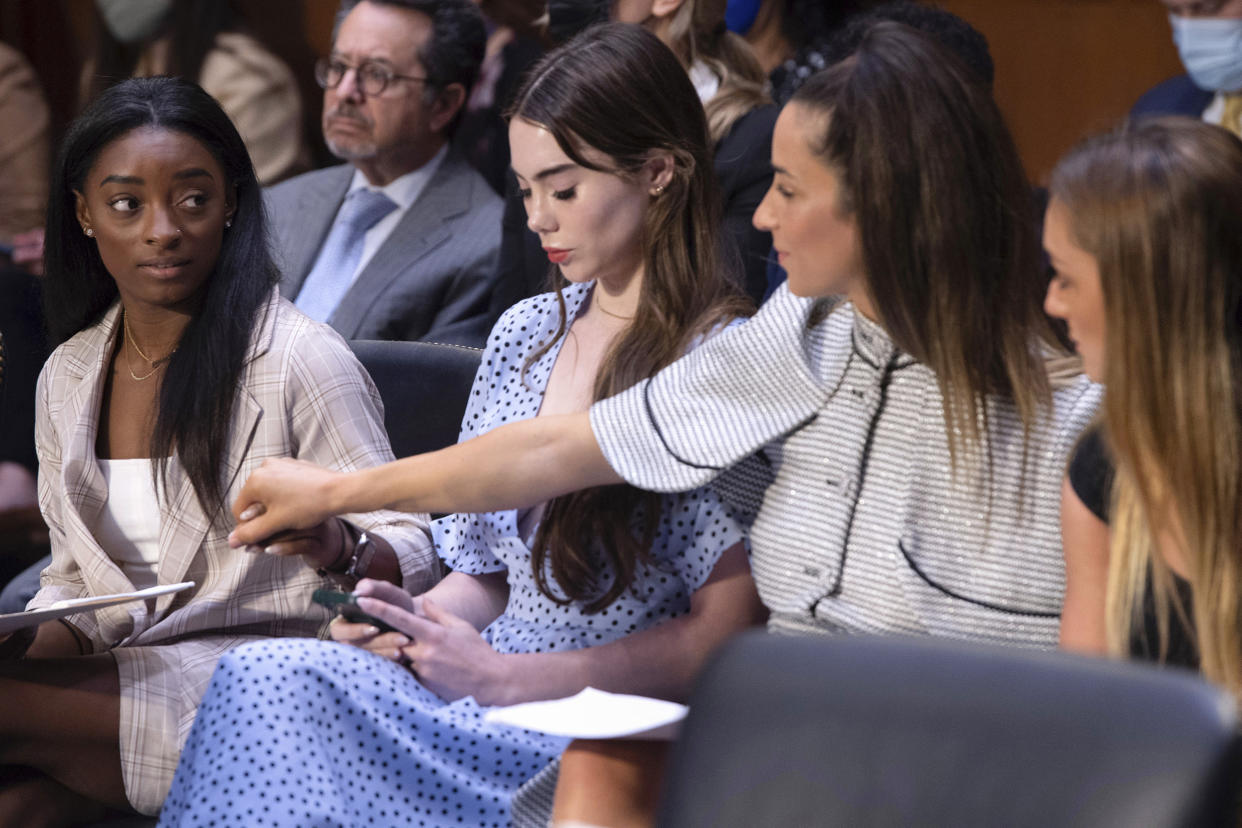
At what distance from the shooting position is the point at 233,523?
1.95 metres

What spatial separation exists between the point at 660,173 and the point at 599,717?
78cm

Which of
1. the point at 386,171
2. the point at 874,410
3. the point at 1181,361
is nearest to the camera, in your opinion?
the point at 1181,361

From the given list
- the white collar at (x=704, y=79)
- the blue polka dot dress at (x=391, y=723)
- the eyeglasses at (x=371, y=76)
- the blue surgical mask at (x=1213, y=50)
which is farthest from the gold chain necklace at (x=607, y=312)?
the eyeglasses at (x=371, y=76)

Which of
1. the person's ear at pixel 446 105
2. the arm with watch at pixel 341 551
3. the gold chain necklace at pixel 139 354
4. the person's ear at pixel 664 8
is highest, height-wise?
the person's ear at pixel 664 8

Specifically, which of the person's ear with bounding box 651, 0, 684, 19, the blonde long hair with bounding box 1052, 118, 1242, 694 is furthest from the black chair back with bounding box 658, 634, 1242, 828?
the person's ear with bounding box 651, 0, 684, 19

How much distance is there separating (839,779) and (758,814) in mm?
60

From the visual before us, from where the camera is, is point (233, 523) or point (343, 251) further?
point (343, 251)

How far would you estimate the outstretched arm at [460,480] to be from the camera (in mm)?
1674

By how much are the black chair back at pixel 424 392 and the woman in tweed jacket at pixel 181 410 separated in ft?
0.89

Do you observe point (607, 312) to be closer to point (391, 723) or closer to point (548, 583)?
point (548, 583)

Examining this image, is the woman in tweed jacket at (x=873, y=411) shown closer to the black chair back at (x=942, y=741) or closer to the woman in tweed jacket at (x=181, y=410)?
the woman in tweed jacket at (x=181, y=410)

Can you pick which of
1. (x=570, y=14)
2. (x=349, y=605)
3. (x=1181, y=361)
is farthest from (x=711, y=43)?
(x=1181, y=361)

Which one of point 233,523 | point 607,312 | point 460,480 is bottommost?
point 233,523

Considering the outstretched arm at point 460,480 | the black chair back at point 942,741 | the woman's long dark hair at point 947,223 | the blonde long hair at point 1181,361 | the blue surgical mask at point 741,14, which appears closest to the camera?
the black chair back at point 942,741
